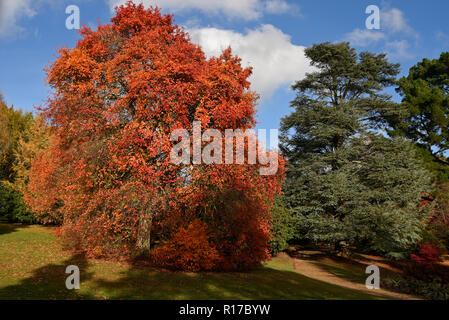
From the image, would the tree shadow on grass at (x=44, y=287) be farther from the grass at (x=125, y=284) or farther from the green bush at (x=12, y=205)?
the green bush at (x=12, y=205)

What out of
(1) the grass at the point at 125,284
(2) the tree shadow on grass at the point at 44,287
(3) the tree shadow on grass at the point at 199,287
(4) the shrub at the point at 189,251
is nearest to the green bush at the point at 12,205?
(1) the grass at the point at 125,284

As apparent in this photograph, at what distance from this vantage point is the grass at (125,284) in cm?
775

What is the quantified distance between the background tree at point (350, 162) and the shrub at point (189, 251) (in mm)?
11808

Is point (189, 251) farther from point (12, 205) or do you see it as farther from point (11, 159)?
point (11, 159)

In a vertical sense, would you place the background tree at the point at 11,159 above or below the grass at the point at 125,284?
above

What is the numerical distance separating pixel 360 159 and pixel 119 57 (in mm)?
19776

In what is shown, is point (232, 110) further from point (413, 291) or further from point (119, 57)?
point (413, 291)

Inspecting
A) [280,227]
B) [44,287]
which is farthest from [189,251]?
[280,227]

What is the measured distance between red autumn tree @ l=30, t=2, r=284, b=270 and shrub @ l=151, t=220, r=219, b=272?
8 centimetres

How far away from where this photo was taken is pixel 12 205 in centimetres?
2936

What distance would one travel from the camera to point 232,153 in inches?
511

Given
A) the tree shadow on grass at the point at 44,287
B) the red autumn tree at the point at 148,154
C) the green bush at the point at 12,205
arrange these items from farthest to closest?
the green bush at the point at 12,205, the red autumn tree at the point at 148,154, the tree shadow on grass at the point at 44,287
